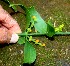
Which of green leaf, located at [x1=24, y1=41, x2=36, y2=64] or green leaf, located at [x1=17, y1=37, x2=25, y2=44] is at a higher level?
green leaf, located at [x1=17, y1=37, x2=25, y2=44]

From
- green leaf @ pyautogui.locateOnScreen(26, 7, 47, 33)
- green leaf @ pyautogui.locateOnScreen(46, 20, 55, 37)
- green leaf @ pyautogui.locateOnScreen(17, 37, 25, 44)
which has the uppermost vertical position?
green leaf @ pyautogui.locateOnScreen(26, 7, 47, 33)

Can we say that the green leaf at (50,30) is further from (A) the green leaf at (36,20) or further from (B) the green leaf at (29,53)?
(B) the green leaf at (29,53)

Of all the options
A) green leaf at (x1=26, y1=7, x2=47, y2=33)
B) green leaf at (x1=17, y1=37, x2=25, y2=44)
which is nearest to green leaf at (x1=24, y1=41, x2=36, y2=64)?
green leaf at (x1=17, y1=37, x2=25, y2=44)

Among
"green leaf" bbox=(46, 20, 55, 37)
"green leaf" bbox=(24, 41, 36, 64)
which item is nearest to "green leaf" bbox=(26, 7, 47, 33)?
"green leaf" bbox=(46, 20, 55, 37)

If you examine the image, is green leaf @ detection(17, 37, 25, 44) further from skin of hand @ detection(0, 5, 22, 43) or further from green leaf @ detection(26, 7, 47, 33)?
green leaf @ detection(26, 7, 47, 33)

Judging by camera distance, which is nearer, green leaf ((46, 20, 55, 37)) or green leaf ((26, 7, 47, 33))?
green leaf ((46, 20, 55, 37))

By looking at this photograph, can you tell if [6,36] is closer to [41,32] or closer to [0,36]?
[0,36]

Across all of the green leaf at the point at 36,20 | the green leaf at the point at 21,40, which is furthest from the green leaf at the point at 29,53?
the green leaf at the point at 36,20
